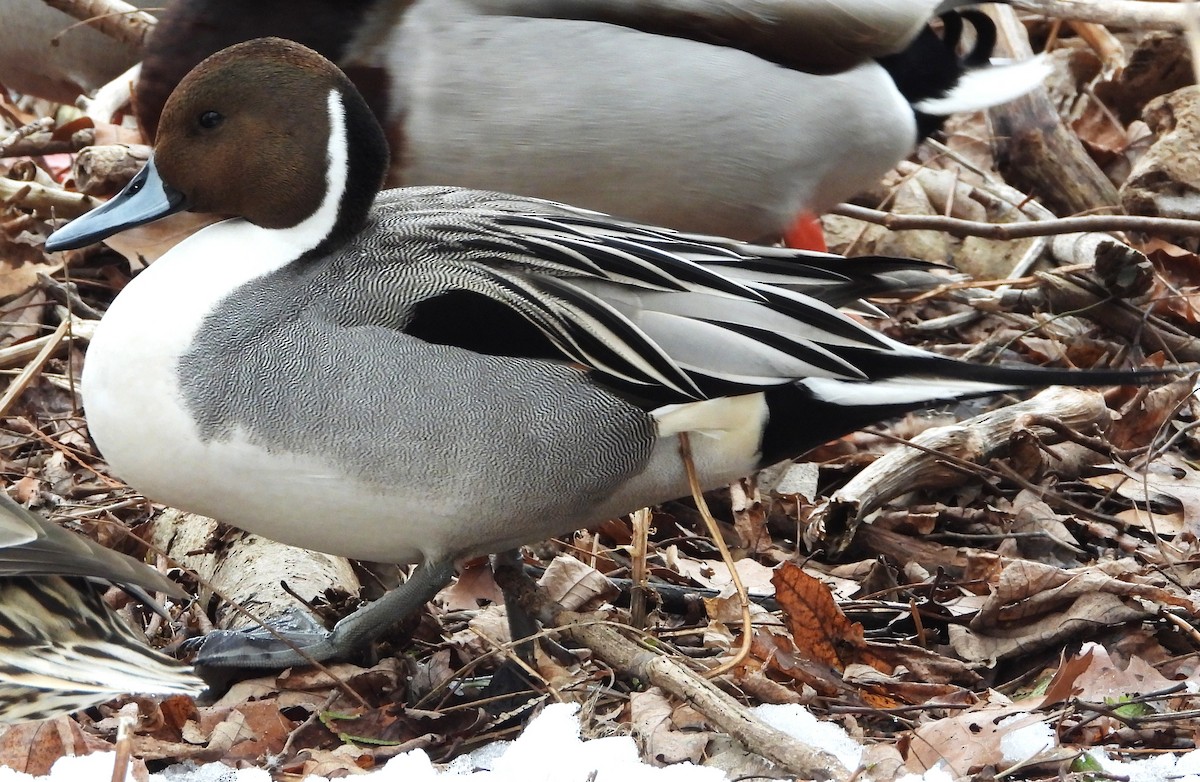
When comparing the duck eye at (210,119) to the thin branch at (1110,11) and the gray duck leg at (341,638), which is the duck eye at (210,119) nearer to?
the gray duck leg at (341,638)

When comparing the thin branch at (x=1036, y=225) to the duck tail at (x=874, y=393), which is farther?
the thin branch at (x=1036, y=225)

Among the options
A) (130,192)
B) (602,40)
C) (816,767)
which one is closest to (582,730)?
(816,767)

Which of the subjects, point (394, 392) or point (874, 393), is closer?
point (394, 392)

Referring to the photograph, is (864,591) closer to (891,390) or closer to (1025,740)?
(891,390)

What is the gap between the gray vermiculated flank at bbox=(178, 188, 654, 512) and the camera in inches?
101

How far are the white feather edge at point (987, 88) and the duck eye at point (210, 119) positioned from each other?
2570mm

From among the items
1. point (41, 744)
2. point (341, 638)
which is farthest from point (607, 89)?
point (41, 744)

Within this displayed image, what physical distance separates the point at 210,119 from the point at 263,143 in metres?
0.10

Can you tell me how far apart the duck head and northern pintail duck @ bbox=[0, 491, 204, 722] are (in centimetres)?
63

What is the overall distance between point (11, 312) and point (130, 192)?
167 centimetres

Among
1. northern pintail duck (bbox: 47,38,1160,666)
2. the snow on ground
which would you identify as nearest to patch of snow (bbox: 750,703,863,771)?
the snow on ground

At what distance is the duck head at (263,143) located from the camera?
276 centimetres

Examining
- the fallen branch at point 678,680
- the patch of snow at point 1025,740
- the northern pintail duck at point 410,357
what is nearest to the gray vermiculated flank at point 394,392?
the northern pintail duck at point 410,357

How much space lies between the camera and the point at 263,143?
9.15 feet
